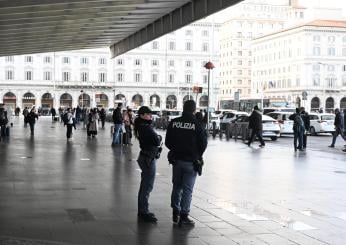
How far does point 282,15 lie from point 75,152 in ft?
519

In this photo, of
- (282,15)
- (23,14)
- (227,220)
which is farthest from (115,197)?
(282,15)

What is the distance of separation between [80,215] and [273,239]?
2997 millimetres

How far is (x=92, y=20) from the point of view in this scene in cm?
3241

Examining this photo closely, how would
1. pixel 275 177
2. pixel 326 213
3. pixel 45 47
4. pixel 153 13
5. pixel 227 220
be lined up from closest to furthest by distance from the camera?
pixel 227 220 → pixel 326 213 → pixel 275 177 → pixel 153 13 → pixel 45 47

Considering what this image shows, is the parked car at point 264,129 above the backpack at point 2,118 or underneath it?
underneath

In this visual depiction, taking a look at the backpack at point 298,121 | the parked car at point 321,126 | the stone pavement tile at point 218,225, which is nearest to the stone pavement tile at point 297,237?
the stone pavement tile at point 218,225

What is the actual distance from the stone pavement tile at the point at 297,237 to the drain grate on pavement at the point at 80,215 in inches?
105

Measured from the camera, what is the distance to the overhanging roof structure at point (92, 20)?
25891 mm

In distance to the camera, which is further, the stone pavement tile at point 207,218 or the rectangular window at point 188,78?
the rectangular window at point 188,78

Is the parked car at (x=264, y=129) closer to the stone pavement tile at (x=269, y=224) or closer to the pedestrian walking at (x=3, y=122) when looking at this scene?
the pedestrian walking at (x=3, y=122)

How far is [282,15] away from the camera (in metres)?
172

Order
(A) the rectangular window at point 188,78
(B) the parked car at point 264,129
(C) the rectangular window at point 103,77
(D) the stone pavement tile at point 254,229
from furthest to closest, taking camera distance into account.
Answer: (A) the rectangular window at point 188,78, (C) the rectangular window at point 103,77, (B) the parked car at point 264,129, (D) the stone pavement tile at point 254,229

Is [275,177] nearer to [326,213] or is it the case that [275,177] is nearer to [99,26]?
[326,213]

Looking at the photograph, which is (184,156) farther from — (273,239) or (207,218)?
(273,239)
